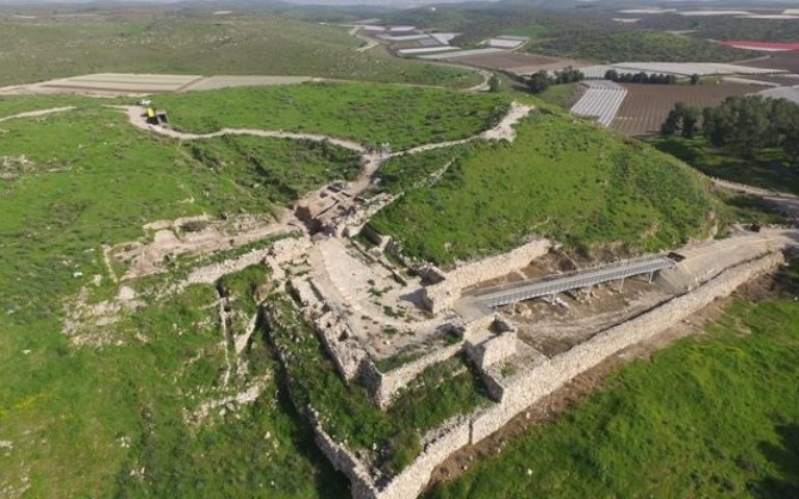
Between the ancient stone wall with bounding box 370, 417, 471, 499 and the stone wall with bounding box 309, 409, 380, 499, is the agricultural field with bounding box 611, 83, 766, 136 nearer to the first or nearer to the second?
the ancient stone wall with bounding box 370, 417, 471, 499

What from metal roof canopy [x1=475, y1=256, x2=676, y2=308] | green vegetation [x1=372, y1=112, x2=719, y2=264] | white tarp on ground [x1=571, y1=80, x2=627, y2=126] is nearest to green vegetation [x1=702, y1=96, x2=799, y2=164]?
white tarp on ground [x1=571, y1=80, x2=627, y2=126]

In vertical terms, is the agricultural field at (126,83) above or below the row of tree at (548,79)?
above

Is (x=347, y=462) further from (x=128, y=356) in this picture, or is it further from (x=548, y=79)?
(x=548, y=79)

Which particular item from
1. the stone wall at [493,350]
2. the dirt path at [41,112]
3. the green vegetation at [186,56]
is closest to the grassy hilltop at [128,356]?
the stone wall at [493,350]

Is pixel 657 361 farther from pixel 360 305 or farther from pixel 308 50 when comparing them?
pixel 308 50

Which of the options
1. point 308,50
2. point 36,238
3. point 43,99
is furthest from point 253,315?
point 308,50

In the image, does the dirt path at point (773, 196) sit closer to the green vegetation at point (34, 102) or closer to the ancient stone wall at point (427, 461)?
the ancient stone wall at point (427, 461)

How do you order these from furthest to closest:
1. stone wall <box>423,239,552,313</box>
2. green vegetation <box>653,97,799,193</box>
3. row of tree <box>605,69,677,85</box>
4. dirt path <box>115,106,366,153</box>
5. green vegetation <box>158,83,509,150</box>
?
1. row of tree <box>605,69,677,85</box>
2. green vegetation <box>653,97,799,193</box>
3. green vegetation <box>158,83,509,150</box>
4. dirt path <box>115,106,366,153</box>
5. stone wall <box>423,239,552,313</box>
